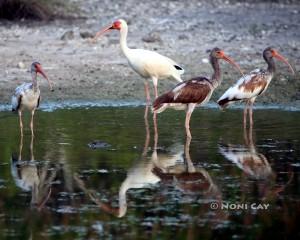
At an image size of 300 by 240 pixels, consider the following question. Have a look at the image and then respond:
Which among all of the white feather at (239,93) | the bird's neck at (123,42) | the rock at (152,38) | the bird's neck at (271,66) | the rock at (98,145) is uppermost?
the bird's neck at (123,42)

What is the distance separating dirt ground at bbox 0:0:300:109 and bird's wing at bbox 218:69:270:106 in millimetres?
1092

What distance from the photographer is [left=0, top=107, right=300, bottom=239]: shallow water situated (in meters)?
7.86

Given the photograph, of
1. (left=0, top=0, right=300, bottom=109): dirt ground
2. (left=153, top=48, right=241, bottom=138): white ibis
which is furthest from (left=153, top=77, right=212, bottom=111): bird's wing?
(left=0, top=0, right=300, bottom=109): dirt ground

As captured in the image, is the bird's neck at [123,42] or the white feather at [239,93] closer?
the white feather at [239,93]

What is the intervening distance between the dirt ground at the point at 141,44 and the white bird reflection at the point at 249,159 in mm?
3409

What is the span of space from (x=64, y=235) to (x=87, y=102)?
730 cm

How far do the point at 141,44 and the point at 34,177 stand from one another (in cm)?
825

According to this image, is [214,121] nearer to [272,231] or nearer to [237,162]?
[237,162]

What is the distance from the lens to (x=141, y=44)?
57.9 feet

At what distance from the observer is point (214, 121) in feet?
42.7

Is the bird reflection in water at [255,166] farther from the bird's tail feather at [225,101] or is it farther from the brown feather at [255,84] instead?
the brown feather at [255,84]

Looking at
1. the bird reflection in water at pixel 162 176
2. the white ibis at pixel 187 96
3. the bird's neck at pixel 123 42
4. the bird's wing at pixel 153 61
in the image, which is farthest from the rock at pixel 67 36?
the bird reflection in water at pixel 162 176

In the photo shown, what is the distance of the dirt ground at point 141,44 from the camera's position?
15.3 m

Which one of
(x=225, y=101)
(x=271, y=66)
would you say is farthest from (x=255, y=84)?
(x=271, y=66)
